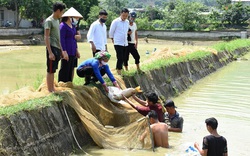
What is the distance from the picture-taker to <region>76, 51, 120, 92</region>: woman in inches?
312

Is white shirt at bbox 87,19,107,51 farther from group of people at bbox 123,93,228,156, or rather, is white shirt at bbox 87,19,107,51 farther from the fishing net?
group of people at bbox 123,93,228,156

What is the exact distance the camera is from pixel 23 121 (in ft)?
19.9

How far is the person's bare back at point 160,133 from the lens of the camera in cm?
705

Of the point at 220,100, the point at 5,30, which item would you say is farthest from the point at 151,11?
the point at 220,100

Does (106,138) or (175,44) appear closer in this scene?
(106,138)

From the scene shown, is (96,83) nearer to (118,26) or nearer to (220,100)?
(118,26)

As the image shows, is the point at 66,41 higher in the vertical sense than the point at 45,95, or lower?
higher

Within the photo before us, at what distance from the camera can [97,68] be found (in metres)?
7.92

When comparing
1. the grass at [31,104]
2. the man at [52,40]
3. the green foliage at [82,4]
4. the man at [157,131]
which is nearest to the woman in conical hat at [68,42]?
the man at [52,40]

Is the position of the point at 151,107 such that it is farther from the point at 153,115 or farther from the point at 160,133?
the point at 160,133

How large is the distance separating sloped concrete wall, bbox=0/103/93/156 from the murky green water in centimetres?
41

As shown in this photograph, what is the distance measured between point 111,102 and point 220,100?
15.1 ft

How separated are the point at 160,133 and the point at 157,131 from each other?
73mm

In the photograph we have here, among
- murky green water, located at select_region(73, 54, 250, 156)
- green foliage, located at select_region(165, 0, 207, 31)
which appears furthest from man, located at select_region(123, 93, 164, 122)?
green foliage, located at select_region(165, 0, 207, 31)
